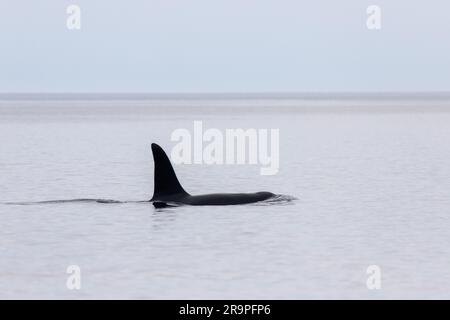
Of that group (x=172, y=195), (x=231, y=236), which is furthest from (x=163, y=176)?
(x=231, y=236)

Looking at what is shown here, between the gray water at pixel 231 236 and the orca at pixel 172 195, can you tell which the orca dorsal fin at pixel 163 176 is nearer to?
the orca at pixel 172 195

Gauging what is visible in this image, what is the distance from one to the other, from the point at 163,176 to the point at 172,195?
951mm

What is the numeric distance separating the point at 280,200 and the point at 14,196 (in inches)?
342

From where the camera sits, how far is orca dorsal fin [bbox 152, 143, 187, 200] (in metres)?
31.9

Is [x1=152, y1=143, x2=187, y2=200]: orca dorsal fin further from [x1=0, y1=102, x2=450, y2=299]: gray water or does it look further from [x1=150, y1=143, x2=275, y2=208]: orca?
[x1=0, y1=102, x2=450, y2=299]: gray water

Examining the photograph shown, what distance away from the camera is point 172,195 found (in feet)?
107

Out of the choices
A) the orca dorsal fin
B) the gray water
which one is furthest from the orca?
the gray water

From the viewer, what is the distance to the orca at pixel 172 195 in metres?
31.9

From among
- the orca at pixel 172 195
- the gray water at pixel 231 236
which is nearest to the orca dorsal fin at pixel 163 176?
the orca at pixel 172 195

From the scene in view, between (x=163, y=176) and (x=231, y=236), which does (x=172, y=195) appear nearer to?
(x=163, y=176)

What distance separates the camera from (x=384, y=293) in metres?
19.9

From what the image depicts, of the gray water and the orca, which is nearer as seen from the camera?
the gray water
